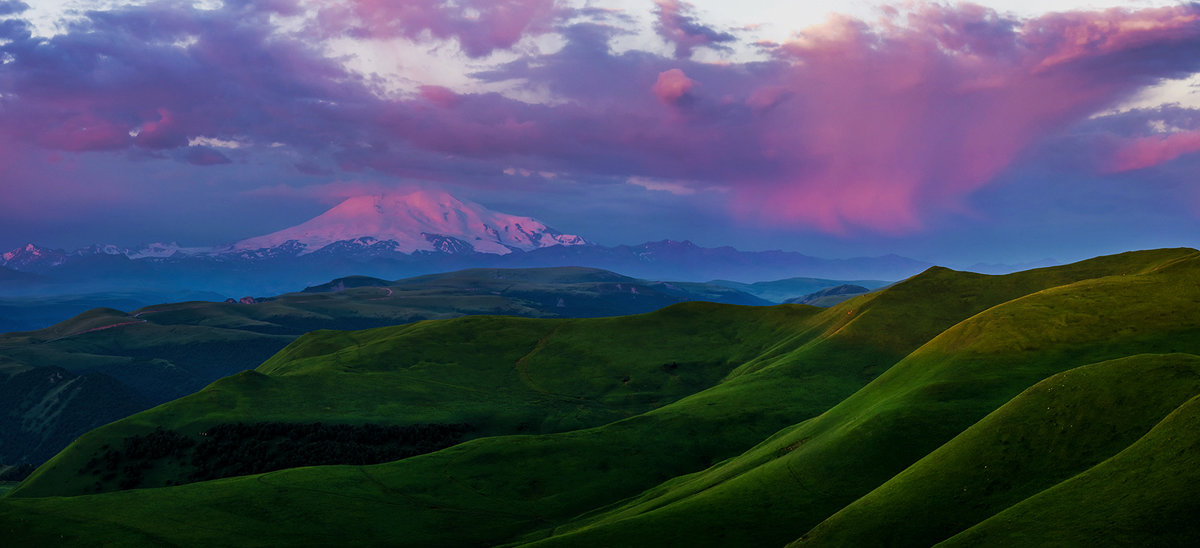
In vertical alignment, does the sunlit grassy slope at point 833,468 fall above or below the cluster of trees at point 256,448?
above

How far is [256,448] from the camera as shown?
174 meters

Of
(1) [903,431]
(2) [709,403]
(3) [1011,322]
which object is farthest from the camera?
(2) [709,403]

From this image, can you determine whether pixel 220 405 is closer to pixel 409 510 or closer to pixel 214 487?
pixel 214 487

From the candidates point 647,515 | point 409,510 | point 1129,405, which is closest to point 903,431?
point 1129,405

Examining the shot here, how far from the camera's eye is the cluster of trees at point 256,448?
165 m

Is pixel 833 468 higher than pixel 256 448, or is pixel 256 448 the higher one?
pixel 833 468

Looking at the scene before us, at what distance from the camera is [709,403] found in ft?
567

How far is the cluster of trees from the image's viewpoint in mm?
164750

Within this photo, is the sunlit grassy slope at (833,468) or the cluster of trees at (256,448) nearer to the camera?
the sunlit grassy slope at (833,468)

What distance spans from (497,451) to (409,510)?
89.4ft

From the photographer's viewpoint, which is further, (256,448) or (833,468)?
(256,448)

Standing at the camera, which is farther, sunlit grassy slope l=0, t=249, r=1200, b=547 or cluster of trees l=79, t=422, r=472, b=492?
cluster of trees l=79, t=422, r=472, b=492

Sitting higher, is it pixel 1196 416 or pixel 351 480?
pixel 1196 416

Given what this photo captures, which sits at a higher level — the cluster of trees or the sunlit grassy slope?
the sunlit grassy slope
